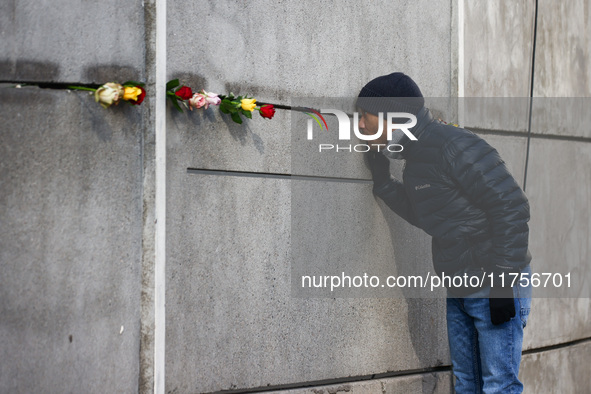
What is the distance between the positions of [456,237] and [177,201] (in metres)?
1.42

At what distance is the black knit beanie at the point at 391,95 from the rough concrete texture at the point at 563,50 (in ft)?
5.91

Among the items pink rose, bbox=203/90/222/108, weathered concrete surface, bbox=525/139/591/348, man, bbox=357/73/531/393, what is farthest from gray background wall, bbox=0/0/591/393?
weathered concrete surface, bbox=525/139/591/348

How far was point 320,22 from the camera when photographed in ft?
12.6

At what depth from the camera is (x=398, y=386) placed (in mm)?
4086

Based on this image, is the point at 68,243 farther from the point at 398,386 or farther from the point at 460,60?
the point at 460,60

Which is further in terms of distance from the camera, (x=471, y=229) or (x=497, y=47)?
(x=497, y=47)

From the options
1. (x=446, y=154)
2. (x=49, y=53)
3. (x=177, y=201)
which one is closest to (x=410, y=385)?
(x=446, y=154)

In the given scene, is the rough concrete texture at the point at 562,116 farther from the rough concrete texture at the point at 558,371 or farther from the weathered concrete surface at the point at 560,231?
the rough concrete texture at the point at 558,371

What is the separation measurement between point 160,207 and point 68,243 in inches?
17.7

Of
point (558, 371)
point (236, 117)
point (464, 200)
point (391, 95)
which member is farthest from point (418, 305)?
point (236, 117)

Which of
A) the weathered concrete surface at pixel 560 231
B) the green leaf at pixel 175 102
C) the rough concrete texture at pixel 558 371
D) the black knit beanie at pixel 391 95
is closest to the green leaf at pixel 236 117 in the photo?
the green leaf at pixel 175 102

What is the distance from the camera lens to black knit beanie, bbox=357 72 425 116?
3611mm

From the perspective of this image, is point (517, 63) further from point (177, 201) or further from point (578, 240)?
point (177, 201)

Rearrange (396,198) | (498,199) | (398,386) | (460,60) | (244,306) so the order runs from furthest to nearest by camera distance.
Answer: (460,60) < (398,386) < (396,198) < (244,306) < (498,199)
